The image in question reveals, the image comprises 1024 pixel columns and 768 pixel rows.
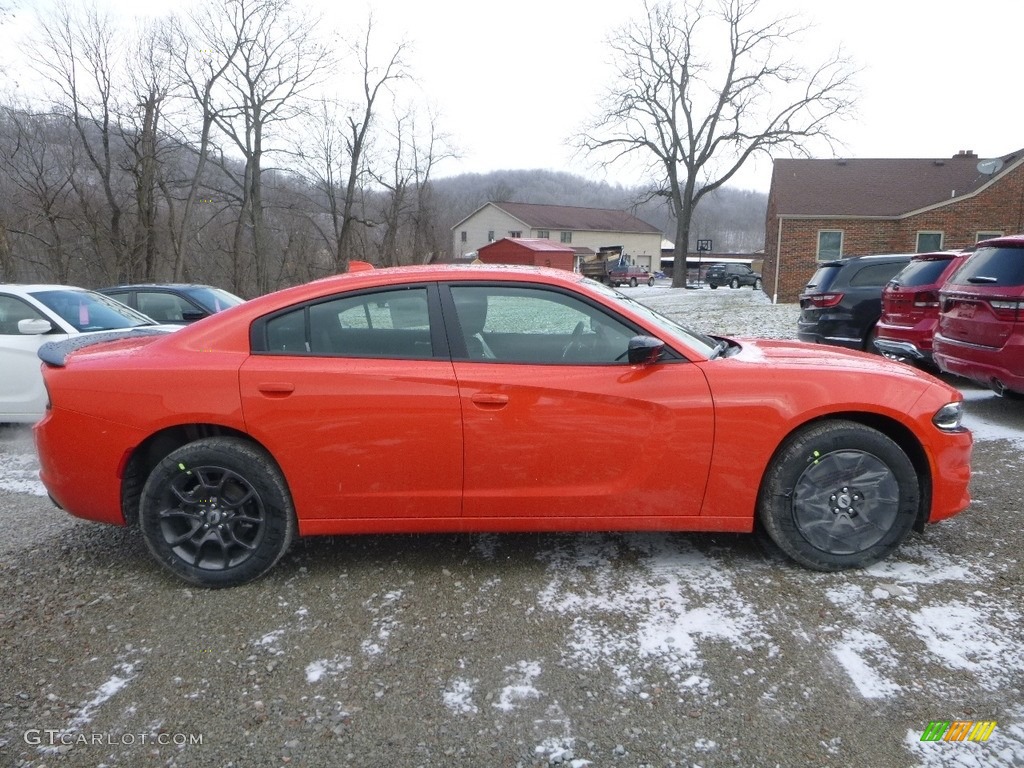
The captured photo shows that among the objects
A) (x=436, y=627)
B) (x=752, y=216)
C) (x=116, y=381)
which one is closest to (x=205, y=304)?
(x=116, y=381)

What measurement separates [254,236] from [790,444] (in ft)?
122

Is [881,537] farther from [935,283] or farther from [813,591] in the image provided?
[935,283]

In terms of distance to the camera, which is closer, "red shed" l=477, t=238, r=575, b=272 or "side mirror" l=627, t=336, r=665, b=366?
"side mirror" l=627, t=336, r=665, b=366

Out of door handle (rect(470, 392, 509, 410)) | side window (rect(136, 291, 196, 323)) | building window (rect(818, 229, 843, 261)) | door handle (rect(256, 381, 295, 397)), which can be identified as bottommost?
door handle (rect(470, 392, 509, 410))

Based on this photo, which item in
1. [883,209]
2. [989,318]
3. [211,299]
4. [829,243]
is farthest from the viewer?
[829,243]

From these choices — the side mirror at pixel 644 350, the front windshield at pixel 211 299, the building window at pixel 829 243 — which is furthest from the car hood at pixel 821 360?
the building window at pixel 829 243

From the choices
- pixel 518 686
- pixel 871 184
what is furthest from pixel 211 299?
pixel 871 184

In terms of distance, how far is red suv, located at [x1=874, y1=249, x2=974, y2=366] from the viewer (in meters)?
7.66

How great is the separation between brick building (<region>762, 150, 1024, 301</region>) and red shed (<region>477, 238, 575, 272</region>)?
27.4m

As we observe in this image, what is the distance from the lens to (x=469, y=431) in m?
3.12

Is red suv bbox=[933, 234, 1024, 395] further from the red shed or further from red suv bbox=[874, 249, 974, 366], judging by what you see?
the red shed

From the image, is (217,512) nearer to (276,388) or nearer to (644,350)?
(276,388)

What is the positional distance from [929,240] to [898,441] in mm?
Result: 27917

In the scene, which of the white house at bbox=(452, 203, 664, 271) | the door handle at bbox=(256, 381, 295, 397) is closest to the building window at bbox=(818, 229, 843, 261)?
the door handle at bbox=(256, 381, 295, 397)
